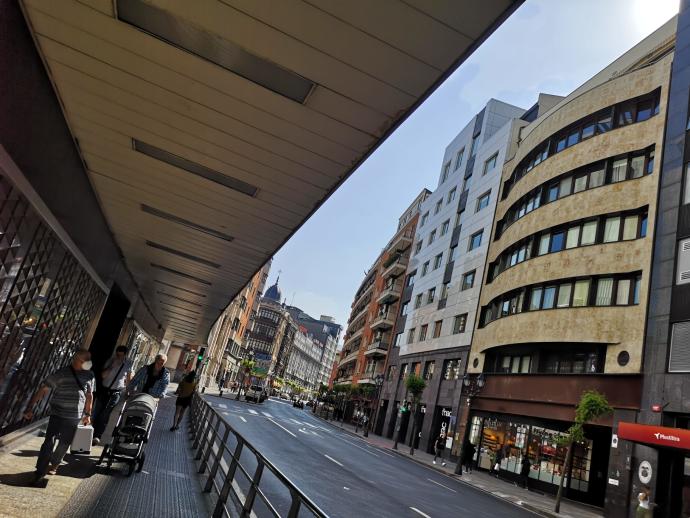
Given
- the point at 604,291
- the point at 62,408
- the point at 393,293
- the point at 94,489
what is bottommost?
the point at 94,489

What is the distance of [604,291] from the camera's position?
22.9 m

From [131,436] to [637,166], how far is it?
2441cm

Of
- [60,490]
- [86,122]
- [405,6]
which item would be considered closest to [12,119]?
[86,122]

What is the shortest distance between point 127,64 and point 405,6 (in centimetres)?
263

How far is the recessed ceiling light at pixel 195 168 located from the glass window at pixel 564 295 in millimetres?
21865

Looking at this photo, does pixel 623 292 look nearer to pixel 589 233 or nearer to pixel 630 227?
pixel 630 227

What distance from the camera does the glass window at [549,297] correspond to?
25.5m

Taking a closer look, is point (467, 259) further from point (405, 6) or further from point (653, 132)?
point (405, 6)

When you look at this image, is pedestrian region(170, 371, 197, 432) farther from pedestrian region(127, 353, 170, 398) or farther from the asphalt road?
pedestrian region(127, 353, 170, 398)

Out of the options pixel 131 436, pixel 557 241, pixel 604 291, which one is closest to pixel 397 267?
pixel 557 241

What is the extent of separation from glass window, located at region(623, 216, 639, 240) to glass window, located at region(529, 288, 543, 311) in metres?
5.34

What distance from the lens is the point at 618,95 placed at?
24.9 meters

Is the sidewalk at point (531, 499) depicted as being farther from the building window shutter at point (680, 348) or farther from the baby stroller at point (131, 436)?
the baby stroller at point (131, 436)

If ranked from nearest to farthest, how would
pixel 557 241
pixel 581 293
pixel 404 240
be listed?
pixel 581 293 → pixel 557 241 → pixel 404 240
